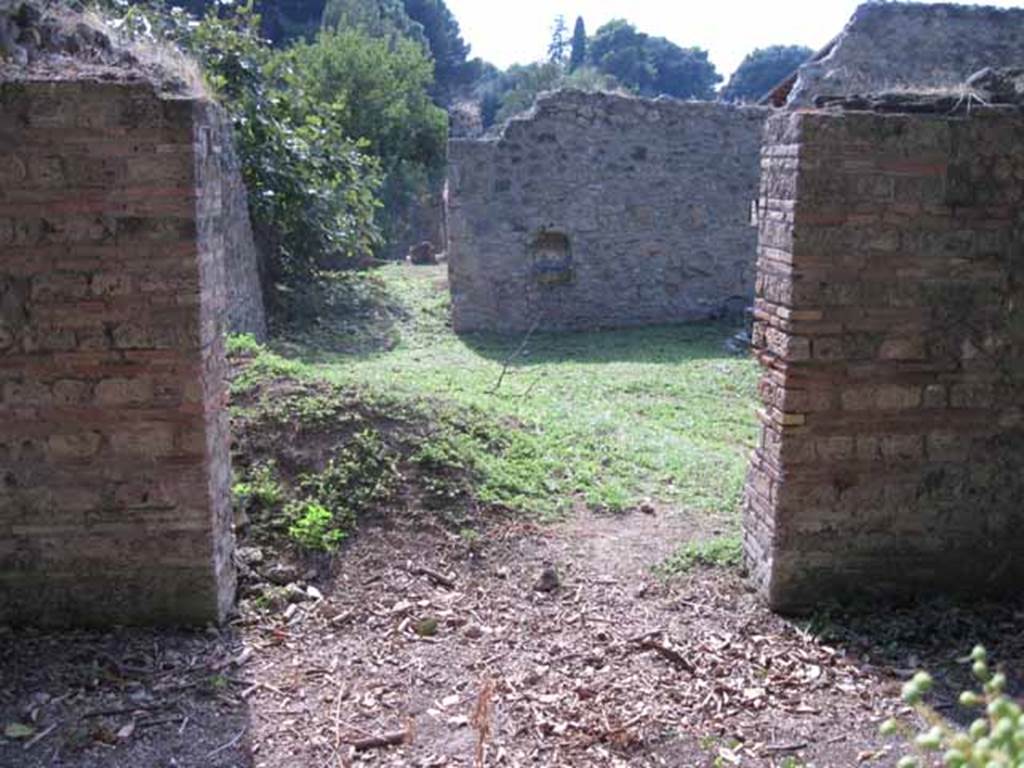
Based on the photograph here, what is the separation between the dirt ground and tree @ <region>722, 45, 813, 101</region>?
53.6 m

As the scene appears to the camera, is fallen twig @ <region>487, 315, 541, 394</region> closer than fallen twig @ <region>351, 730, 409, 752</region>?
No

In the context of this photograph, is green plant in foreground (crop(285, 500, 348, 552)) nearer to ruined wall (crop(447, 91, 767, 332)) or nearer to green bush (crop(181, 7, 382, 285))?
green bush (crop(181, 7, 382, 285))

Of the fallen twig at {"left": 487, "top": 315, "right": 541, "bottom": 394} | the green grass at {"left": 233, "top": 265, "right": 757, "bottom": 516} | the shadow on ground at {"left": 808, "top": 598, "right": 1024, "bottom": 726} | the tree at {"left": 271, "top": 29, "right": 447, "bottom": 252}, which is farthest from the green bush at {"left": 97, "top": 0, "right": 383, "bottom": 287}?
the shadow on ground at {"left": 808, "top": 598, "right": 1024, "bottom": 726}

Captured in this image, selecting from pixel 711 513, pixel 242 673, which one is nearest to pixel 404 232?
pixel 711 513

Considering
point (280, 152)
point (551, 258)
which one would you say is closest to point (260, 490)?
point (280, 152)

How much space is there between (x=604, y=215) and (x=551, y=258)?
964mm

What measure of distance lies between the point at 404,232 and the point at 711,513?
70.2 feet

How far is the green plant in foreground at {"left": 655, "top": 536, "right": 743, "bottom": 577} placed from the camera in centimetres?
551

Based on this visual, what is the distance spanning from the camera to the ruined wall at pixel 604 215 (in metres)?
13.6

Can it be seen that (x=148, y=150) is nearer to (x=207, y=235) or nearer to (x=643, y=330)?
(x=207, y=235)

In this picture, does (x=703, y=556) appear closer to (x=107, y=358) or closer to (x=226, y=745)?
(x=226, y=745)

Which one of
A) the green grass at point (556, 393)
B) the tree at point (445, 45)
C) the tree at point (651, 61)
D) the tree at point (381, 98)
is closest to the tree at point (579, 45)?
the tree at point (651, 61)

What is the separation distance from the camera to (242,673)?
14.4ft

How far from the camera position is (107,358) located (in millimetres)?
4398
